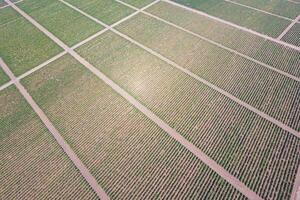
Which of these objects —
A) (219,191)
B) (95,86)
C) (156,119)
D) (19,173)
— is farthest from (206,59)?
(19,173)

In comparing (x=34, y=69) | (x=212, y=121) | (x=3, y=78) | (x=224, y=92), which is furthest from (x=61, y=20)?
(x=212, y=121)

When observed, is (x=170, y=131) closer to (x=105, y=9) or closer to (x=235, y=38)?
(x=235, y=38)

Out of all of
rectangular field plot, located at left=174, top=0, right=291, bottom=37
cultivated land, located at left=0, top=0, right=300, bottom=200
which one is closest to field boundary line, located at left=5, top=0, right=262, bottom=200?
cultivated land, located at left=0, top=0, right=300, bottom=200

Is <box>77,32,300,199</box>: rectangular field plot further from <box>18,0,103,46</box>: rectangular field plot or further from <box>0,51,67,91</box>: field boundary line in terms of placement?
<box>18,0,103,46</box>: rectangular field plot

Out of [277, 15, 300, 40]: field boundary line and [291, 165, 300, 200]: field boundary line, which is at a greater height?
[277, 15, 300, 40]: field boundary line

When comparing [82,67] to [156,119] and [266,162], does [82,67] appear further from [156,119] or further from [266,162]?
[266,162]
